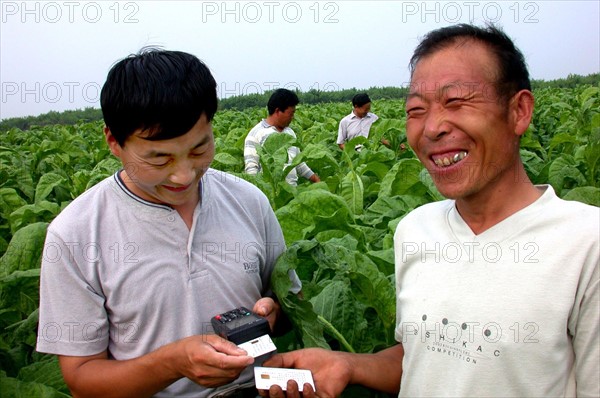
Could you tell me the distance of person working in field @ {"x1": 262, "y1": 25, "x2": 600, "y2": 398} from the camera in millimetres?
1189

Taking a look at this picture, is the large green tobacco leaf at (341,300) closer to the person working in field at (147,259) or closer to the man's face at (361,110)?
the person working in field at (147,259)

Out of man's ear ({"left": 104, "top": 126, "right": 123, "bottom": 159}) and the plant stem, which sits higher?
man's ear ({"left": 104, "top": 126, "right": 123, "bottom": 159})

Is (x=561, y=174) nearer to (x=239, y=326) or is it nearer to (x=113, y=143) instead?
(x=239, y=326)

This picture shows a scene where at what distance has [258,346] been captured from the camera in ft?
4.56

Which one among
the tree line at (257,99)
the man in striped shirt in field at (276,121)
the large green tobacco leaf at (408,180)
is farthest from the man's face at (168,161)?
the tree line at (257,99)

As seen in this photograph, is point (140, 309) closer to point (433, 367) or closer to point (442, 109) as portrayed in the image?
point (433, 367)

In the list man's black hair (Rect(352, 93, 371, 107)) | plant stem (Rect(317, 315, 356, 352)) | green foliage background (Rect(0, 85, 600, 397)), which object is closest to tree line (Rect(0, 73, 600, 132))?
man's black hair (Rect(352, 93, 371, 107))

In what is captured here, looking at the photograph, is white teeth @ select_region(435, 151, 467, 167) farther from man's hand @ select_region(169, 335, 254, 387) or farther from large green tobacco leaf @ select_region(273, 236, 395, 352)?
man's hand @ select_region(169, 335, 254, 387)

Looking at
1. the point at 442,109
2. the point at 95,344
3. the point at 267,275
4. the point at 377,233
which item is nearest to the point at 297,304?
the point at 267,275

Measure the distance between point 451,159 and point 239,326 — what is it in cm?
66

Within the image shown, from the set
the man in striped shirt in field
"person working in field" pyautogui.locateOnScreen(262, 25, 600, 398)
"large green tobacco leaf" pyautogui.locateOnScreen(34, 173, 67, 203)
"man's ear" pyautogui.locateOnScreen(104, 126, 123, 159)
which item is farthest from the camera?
the man in striped shirt in field

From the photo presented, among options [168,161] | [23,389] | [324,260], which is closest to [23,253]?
[23,389]

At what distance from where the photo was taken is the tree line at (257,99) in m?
38.7

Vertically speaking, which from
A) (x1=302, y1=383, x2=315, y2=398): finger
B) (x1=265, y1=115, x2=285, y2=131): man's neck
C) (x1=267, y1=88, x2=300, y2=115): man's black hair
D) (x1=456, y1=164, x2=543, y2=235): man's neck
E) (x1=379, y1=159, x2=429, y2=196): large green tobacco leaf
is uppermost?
(x1=267, y1=88, x2=300, y2=115): man's black hair
